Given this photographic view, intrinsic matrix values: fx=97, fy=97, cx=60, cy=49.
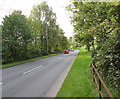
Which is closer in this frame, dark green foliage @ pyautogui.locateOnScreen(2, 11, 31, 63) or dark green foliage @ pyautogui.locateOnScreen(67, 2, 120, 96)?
dark green foliage @ pyautogui.locateOnScreen(67, 2, 120, 96)

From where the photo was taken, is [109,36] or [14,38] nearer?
[109,36]

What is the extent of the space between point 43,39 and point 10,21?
676 inches

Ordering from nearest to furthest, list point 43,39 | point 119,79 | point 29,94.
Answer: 1. point 119,79
2. point 29,94
3. point 43,39

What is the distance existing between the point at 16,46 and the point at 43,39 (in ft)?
55.6

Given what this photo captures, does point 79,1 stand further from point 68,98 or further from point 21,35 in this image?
point 21,35

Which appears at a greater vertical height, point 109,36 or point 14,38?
point 14,38

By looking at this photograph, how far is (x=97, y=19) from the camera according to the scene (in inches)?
197

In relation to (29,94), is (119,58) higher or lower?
higher

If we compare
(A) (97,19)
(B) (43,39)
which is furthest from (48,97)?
(B) (43,39)

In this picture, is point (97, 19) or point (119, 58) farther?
point (97, 19)

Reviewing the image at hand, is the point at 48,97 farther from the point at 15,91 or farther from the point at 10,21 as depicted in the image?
the point at 10,21

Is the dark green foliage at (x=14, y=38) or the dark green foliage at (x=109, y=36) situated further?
the dark green foliage at (x=14, y=38)

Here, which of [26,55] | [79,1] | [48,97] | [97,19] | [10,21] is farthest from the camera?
[26,55]

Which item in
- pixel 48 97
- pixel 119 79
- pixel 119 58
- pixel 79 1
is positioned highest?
pixel 79 1
